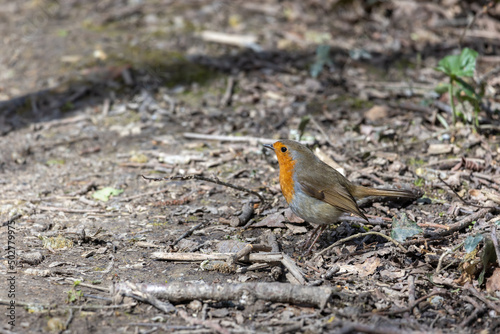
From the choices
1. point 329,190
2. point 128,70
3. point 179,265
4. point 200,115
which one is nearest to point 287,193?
point 329,190

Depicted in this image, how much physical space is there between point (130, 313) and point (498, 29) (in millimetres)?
7038

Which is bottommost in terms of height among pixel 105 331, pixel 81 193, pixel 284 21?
pixel 81 193

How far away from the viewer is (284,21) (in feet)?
28.0

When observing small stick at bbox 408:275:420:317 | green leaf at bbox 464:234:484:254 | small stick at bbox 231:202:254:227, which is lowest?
small stick at bbox 231:202:254:227

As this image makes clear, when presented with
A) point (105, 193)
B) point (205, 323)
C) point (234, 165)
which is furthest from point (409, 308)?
point (105, 193)

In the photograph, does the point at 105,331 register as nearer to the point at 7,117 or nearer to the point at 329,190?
the point at 329,190

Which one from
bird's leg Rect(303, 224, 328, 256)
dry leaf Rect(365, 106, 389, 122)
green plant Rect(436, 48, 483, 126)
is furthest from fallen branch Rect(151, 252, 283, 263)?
dry leaf Rect(365, 106, 389, 122)

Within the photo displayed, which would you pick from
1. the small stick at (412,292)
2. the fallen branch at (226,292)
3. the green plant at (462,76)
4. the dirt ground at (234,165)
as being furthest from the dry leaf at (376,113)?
the fallen branch at (226,292)

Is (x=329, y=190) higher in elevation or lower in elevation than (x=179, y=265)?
higher

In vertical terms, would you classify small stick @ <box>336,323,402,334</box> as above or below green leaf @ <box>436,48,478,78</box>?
below

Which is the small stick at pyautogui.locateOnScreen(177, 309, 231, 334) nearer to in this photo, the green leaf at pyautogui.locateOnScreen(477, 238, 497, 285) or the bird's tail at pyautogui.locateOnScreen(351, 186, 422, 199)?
the green leaf at pyautogui.locateOnScreen(477, 238, 497, 285)

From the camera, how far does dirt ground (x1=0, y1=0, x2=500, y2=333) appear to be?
3166 mm

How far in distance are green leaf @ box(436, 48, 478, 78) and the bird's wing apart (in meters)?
1.79

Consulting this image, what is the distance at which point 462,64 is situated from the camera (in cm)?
496
